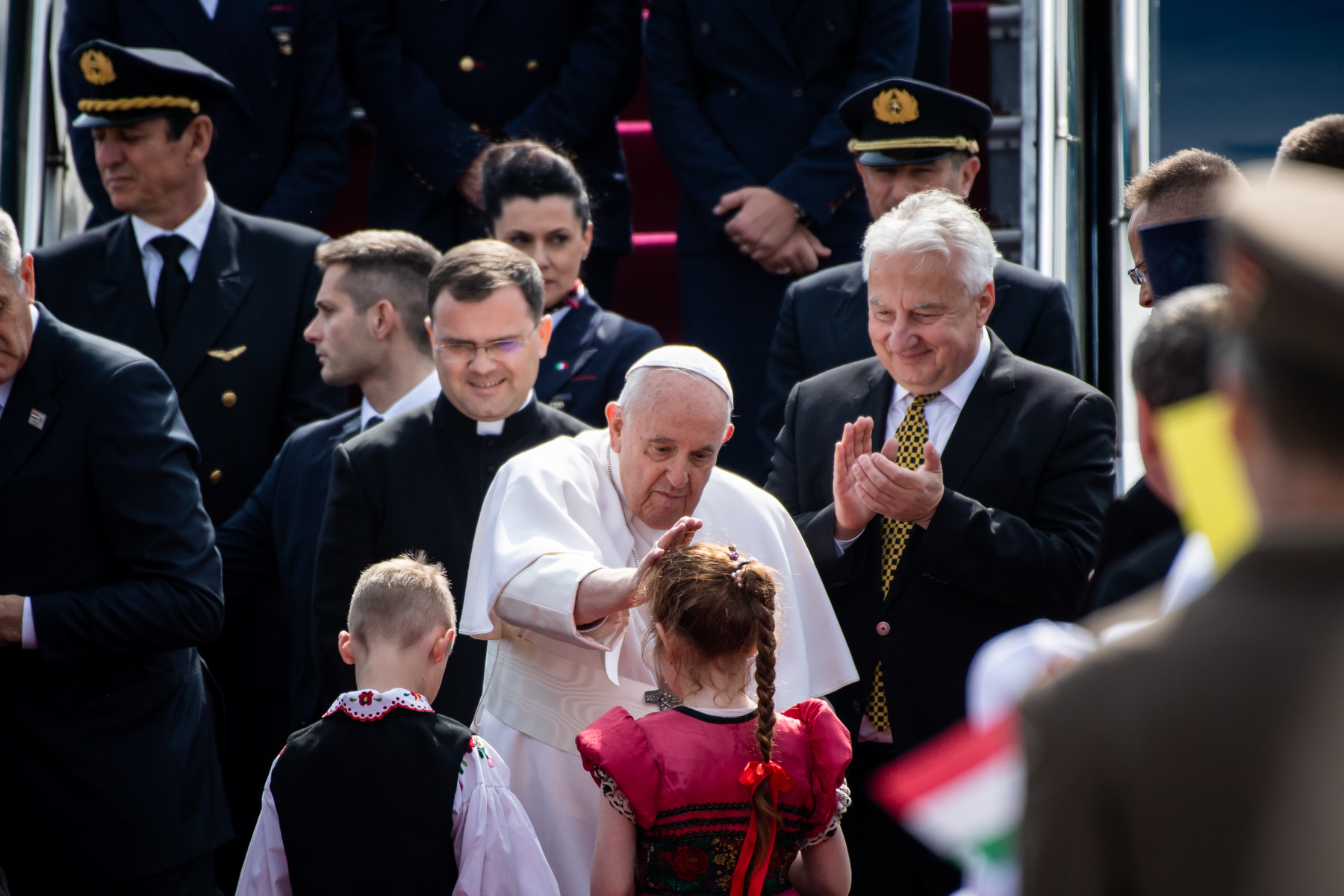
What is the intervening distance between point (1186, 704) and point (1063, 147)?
4048 millimetres

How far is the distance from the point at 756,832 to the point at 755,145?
2.84m

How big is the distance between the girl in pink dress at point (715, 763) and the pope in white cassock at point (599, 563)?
8.8 inches

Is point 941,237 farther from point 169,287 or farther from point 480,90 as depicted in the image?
point 169,287

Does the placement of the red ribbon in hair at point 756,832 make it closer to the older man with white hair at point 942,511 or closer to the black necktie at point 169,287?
the older man with white hair at point 942,511

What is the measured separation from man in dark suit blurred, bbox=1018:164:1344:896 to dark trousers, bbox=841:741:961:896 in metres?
2.12

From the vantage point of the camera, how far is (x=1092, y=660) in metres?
1.03

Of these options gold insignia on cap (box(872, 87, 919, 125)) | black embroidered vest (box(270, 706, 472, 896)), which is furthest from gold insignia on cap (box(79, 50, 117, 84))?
black embroidered vest (box(270, 706, 472, 896))

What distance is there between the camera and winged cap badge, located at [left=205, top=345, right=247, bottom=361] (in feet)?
14.0

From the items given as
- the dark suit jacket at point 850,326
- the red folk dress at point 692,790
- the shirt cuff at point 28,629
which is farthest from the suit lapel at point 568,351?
the red folk dress at point 692,790

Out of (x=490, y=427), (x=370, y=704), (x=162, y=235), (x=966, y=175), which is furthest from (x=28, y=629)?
(x=966, y=175)

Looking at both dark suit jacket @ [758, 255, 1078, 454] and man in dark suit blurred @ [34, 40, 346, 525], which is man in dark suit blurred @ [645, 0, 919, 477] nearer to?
dark suit jacket @ [758, 255, 1078, 454]

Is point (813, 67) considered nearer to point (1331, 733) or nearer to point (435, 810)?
point (435, 810)

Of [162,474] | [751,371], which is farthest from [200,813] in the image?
[751,371]

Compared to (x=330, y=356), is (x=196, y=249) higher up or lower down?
higher up
